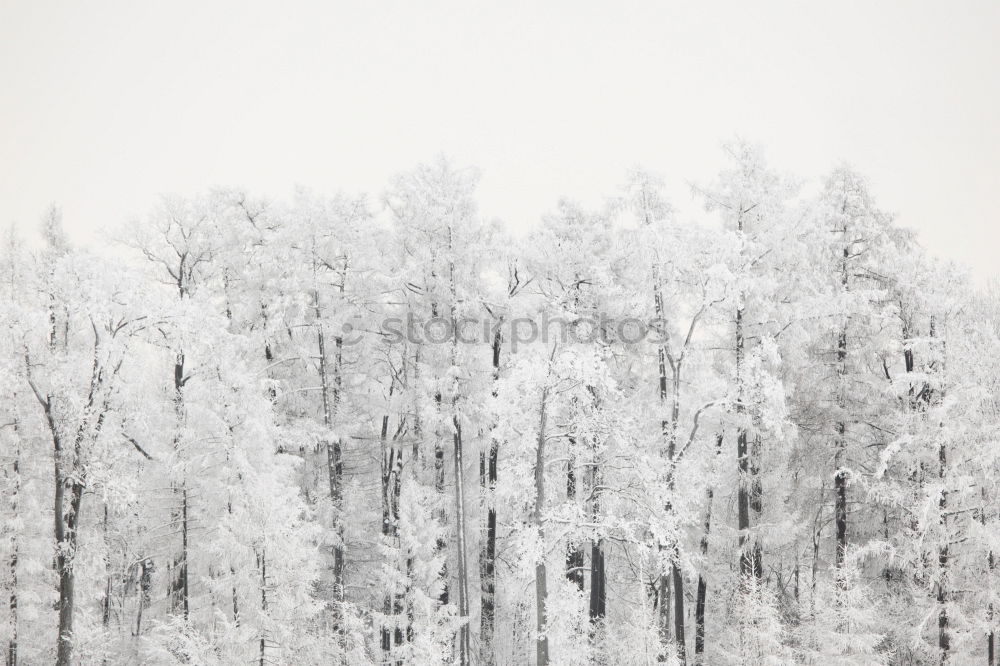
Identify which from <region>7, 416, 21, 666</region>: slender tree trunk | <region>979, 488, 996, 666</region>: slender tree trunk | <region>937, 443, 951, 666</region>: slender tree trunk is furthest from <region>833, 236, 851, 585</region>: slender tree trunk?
<region>7, 416, 21, 666</region>: slender tree trunk

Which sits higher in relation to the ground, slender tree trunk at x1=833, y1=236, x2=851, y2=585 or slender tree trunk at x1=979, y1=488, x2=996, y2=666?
slender tree trunk at x1=833, y1=236, x2=851, y2=585

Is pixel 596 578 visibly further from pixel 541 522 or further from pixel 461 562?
pixel 541 522

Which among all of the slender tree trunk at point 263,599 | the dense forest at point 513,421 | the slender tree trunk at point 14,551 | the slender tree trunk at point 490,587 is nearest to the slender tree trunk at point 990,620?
the dense forest at point 513,421

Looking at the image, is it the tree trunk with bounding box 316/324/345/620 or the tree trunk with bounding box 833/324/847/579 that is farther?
the tree trunk with bounding box 316/324/345/620

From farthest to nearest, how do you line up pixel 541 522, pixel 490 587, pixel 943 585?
pixel 490 587
pixel 943 585
pixel 541 522

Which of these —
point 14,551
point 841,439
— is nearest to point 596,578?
point 841,439

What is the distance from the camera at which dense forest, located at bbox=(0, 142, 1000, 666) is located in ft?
47.5

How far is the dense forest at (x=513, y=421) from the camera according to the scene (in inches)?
570

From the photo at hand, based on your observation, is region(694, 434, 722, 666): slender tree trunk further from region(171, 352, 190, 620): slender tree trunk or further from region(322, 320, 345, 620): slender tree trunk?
region(171, 352, 190, 620): slender tree trunk

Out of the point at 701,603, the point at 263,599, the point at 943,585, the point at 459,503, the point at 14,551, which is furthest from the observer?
the point at 459,503

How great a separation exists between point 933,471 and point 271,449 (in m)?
16.0

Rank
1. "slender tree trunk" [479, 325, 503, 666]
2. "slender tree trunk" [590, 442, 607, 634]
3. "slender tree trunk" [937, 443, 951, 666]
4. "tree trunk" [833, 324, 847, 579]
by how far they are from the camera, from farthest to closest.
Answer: "slender tree trunk" [479, 325, 503, 666]
"tree trunk" [833, 324, 847, 579]
"slender tree trunk" [590, 442, 607, 634]
"slender tree trunk" [937, 443, 951, 666]

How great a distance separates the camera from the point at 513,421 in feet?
47.1

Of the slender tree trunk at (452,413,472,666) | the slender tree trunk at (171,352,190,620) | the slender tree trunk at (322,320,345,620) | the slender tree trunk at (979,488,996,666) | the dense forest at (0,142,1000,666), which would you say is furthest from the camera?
the slender tree trunk at (322,320,345,620)
